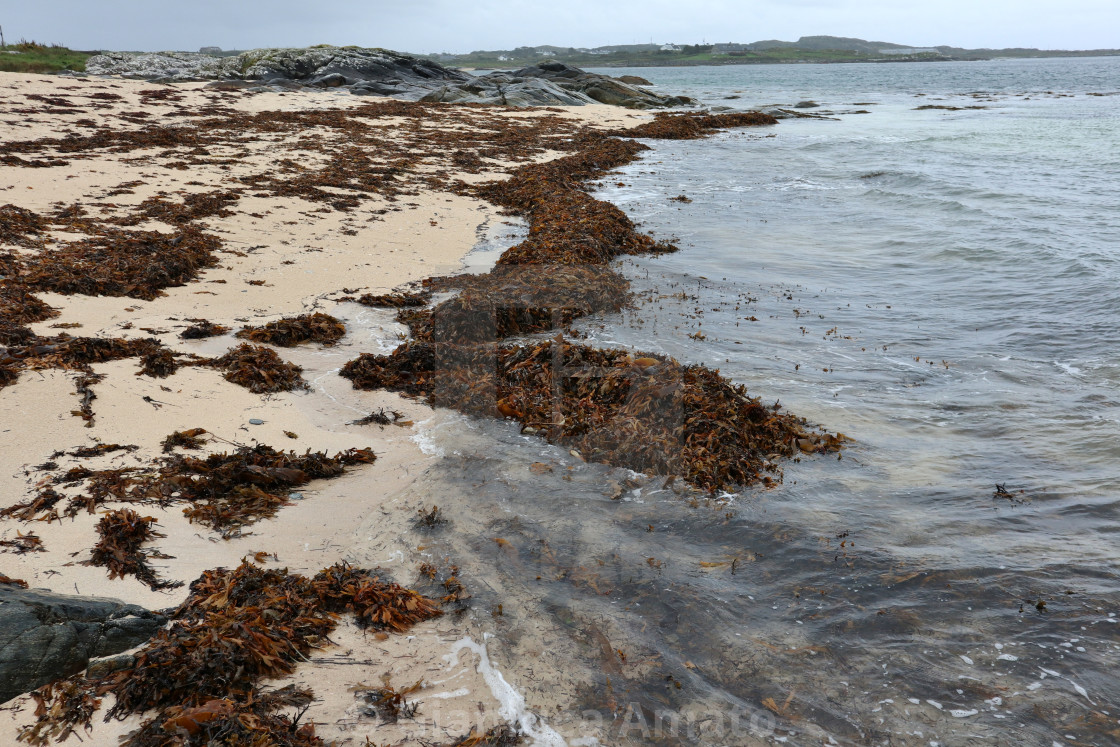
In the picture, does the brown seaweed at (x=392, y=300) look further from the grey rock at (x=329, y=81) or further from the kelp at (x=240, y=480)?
the grey rock at (x=329, y=81)

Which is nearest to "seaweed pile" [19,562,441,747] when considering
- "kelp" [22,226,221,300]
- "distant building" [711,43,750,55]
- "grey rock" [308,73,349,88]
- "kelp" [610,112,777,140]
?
"kelp" [22,226,221,300]

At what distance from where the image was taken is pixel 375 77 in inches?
1642

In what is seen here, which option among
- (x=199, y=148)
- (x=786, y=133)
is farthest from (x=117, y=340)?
(x=786, y=133)

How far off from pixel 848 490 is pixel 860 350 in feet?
10.7

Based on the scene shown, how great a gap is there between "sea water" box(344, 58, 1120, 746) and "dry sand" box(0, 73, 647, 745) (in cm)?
35

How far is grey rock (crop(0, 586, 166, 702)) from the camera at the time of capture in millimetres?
2775

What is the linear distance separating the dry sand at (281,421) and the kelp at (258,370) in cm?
9

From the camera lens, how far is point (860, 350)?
783cm

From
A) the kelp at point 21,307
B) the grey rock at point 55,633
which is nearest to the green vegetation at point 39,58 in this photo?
the kelp at point 21,307

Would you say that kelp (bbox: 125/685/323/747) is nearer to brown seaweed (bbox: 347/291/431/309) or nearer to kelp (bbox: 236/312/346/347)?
kelp (bbox: 236/312/346/347)

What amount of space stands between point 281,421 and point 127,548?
1894 mm

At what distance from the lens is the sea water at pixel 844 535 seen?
10.7 feet

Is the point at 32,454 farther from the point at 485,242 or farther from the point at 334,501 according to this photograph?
the point at 485,242

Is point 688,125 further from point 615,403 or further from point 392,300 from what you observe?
point 615,403
